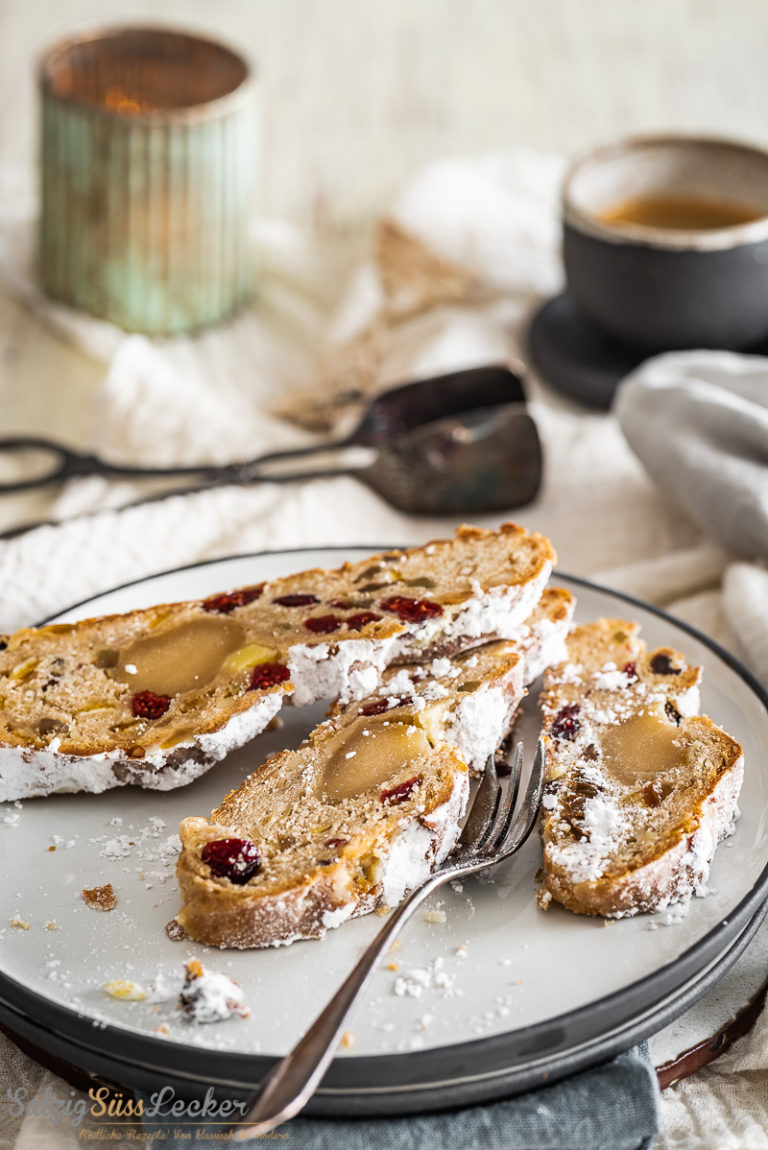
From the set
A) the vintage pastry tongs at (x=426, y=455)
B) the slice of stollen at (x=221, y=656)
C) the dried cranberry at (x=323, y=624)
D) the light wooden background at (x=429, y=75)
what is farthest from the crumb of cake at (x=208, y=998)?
the light wooden background at (x=429, y=75)

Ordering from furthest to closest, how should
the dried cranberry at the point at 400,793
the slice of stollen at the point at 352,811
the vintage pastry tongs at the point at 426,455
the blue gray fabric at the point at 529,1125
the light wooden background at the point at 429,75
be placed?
1. the light wooden background at the point at 429,75
2. the vintage pastry tongs at the point at 426,455
3. the dried cranberry at the point at 400,793
4. the slice of stollen at the point at 352,811
5. the blue gray fabric at the point at 529,1125

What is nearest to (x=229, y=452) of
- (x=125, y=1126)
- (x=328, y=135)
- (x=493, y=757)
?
(x=493, y=757)

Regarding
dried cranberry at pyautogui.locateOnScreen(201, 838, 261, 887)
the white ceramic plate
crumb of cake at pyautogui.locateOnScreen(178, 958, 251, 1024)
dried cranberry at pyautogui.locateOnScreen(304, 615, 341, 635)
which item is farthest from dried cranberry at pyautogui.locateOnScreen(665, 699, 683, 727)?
crumb of cake at pyautogui.locateOnScreen(178, 958, 251, 1024)

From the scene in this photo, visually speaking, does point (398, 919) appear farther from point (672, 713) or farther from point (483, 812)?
point (672, 713)

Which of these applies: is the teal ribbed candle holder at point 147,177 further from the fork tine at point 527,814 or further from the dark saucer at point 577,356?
the fork tine at point 527,814

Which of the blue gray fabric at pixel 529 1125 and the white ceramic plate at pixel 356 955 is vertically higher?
the white ceramic plate at pixel 356 955

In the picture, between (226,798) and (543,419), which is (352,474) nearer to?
(543,419)

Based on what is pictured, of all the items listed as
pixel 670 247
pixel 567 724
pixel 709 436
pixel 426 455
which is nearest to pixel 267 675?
pixel 567 724

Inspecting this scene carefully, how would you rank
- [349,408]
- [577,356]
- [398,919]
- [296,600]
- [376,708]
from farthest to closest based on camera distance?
[577,356] → [349,408] → [296,600] → [376,708] → [398,919]
